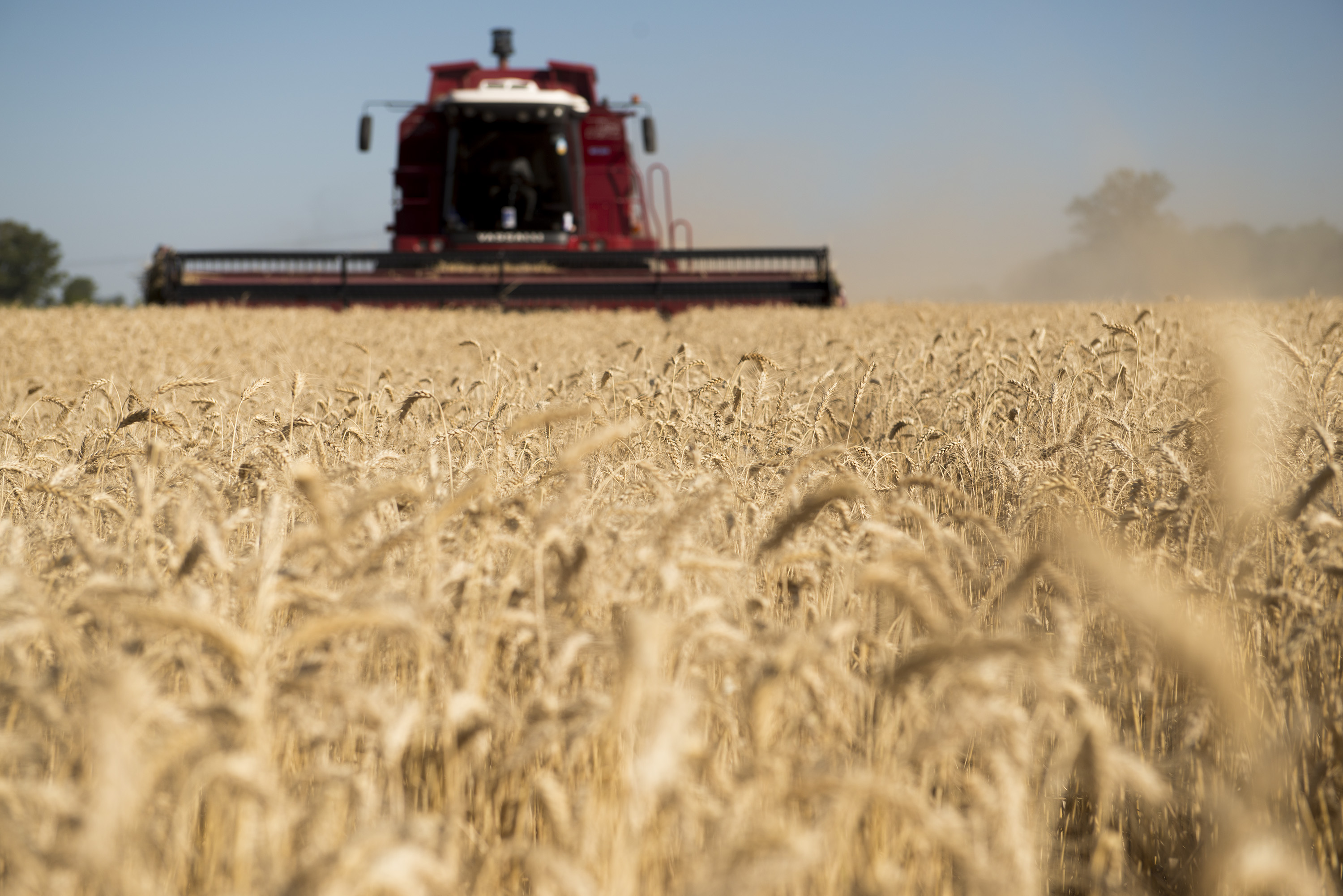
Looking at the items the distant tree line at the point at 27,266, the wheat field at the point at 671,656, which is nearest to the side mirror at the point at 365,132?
the wheat field at the point at 671,656

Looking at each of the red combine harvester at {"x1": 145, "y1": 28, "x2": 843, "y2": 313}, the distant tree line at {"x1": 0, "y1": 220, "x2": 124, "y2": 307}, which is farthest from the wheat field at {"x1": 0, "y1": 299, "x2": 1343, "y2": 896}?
the distant tree line at {"x1": 0, "y1": 220, "x2": 124, "y2": 307}

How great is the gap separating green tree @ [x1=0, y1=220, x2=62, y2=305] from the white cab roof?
66.2 metres

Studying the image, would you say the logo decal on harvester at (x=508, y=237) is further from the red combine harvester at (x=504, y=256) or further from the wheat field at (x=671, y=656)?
the wheat field at (x=671, y=656)

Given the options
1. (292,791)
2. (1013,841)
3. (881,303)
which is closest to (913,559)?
(1013,841)

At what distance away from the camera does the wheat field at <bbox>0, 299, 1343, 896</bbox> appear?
38.5 inches

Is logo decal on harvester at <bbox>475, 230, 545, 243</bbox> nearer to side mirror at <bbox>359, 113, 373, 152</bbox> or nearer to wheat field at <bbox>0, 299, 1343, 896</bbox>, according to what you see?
side mirror at <bbox>359, 113, 373, 152</bbox>

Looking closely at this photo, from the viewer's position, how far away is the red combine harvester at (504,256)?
484 inches

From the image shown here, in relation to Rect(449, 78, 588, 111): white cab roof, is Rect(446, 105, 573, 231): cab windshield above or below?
below

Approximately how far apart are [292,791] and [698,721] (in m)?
0.64

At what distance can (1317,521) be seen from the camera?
1.60 m

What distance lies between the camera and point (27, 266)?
67312 millimetres

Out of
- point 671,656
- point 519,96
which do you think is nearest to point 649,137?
point 519,96

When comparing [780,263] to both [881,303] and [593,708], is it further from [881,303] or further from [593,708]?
[593,708]

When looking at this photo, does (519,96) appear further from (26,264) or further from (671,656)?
(26,264)
